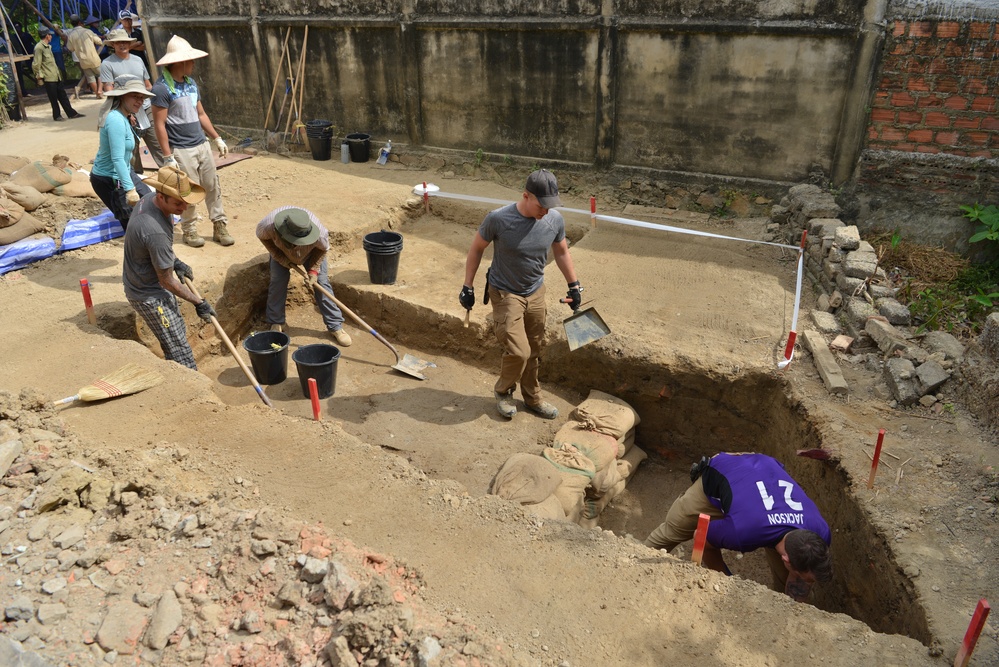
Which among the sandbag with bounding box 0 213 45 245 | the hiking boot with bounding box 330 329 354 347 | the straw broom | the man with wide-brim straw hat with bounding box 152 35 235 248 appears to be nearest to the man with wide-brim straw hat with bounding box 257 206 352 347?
the hiking boot with bounding box 330 329 354 347

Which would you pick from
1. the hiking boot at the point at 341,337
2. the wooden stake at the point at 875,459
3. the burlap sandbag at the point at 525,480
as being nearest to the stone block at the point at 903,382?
the wooden stake at the point at 875,459

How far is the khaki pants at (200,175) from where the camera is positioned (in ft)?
24.7

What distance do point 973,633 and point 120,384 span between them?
553 centimetres

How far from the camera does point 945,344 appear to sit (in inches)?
225

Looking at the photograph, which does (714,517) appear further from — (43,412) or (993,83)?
(993,83)

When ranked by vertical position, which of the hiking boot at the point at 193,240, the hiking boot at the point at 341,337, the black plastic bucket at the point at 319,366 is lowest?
the hiking boot at the point at 341,337

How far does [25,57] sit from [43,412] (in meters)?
13.5

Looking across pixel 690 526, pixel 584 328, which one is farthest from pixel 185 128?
pixel 690 526

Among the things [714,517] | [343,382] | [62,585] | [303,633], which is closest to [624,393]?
[714,517]

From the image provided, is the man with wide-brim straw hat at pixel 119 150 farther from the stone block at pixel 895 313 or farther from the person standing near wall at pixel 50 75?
the person standing near wall at pixel 50 75

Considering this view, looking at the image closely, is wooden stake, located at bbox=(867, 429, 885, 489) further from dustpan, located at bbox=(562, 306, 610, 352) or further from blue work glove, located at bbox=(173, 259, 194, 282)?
blue work glove, located at bbox=(173, 259, 194, 282)

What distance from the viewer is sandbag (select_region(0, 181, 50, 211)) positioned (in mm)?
8305

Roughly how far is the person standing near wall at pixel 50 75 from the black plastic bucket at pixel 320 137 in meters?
5.69

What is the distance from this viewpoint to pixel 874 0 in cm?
763
